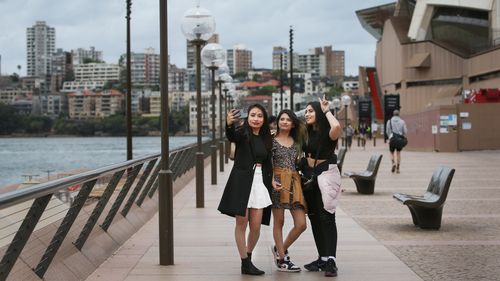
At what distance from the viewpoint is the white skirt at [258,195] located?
25.6 ft

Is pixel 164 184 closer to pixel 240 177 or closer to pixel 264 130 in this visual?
pixel 240 177

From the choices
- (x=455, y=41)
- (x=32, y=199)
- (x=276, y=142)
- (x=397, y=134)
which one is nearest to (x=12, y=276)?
(x=32, y=199)

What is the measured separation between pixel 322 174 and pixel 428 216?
12.9 feet

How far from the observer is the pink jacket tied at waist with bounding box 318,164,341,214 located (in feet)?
26.0

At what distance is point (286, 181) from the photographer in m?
7.94

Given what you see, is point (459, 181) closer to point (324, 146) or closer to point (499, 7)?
point (324, 146)

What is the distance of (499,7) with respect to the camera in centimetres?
7150

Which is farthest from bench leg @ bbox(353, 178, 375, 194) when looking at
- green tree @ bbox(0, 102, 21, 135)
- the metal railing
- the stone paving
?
green tree @ bbox(0, 102, 21, 135)

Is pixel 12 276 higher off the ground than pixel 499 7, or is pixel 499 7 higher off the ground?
pixel 499 7

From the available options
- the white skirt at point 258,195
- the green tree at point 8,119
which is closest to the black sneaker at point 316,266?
the white skirt at point 258,195

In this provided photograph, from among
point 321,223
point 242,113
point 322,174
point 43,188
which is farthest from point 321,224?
point 43,188

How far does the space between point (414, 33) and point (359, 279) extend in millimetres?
81342

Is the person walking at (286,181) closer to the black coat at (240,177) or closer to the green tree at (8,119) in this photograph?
the black coat at (240,177)

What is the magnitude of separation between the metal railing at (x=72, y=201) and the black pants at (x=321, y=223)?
2236 millimetres
